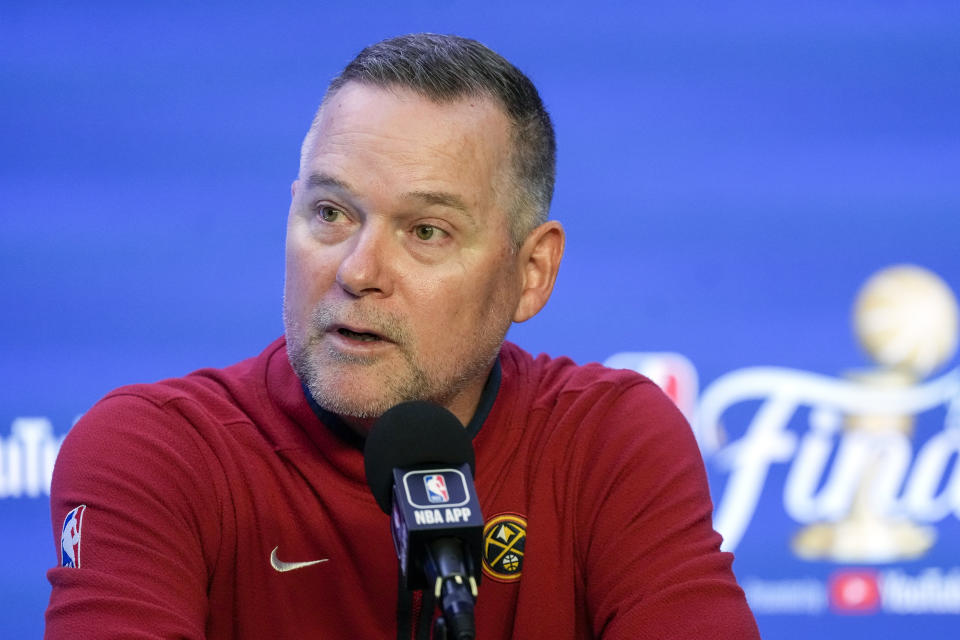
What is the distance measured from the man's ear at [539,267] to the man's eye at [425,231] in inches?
10.8

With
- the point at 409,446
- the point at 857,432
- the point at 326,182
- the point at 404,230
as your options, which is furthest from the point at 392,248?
the point at 857,432

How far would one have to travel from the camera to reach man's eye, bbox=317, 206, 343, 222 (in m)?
1.80

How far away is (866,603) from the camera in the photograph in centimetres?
317

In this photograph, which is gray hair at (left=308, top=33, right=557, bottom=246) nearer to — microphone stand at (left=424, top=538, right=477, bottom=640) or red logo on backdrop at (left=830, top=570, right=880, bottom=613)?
microphone stand at (left=424, top=538, right=477, bottom=640)

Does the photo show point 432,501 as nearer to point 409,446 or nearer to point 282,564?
point 409,446

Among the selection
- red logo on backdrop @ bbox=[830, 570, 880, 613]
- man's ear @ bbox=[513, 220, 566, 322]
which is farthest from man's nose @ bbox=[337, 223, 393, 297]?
red logo on backdrop @ bbox=[830, 570, 880, 613]

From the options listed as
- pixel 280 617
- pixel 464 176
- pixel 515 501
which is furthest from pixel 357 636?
pixel 464 176

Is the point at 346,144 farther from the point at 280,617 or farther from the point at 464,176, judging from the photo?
the point at 280,617

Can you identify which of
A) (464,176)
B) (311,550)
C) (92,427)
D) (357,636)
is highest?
(464,176)

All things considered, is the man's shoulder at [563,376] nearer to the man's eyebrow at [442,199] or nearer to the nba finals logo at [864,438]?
the man's eyebrow at [442,199]

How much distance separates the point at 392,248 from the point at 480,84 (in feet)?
1.11

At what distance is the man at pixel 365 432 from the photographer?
5.49ft

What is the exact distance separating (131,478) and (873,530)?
87.2 inches

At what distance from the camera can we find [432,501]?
1168mm
